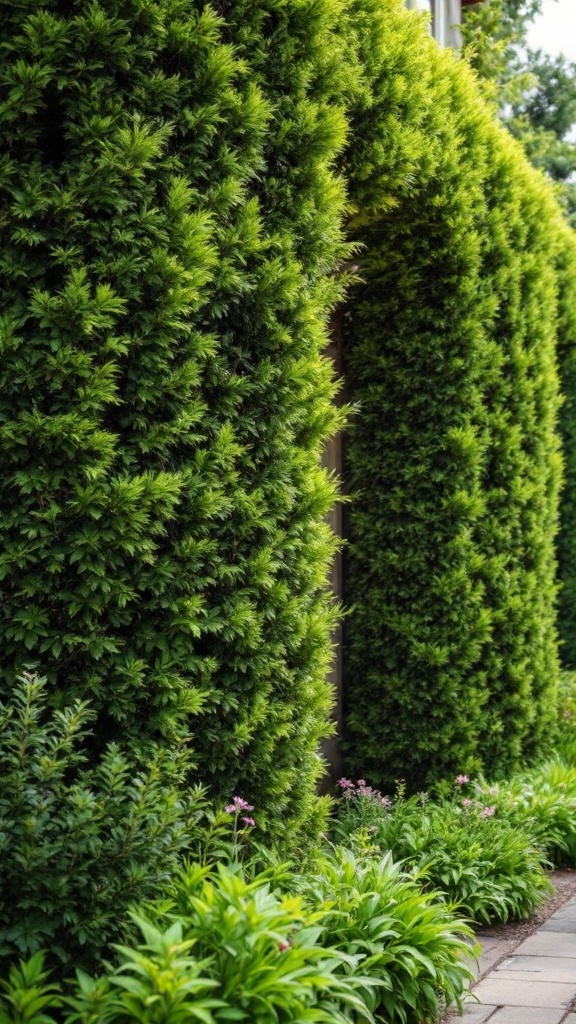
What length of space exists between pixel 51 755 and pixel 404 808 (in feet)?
10.0

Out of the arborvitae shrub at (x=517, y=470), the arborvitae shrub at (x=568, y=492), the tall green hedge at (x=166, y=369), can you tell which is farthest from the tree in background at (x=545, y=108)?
the tall green hedge at (x=166, y=369)

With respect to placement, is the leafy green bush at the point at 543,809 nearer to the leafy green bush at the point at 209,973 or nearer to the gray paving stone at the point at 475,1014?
the gray paving stone at the point at 475,1014

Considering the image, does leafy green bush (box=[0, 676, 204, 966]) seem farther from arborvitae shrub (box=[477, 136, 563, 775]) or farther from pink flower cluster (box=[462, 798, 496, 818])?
arborvitae shrub (box=[477, 136, 563, 775])

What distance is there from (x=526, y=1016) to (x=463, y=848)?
53.1 inches

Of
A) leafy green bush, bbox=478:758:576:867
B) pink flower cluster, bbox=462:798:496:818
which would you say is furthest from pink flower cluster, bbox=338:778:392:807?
leafy green bush, bbox=478:758:576:867

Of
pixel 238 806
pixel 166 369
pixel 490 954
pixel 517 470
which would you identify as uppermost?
pixel 517 470

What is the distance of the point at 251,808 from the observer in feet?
11.8

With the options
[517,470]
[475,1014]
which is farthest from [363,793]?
[517,470]

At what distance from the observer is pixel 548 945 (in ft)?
15.7

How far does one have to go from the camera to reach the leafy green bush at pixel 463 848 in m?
4.96

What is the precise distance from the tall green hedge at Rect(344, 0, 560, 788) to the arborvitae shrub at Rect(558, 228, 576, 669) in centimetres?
363

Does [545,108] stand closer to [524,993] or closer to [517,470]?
[517,470]

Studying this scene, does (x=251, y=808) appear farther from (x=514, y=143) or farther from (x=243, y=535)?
(x=514, y=143)

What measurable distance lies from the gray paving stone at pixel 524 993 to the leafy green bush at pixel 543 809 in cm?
148
